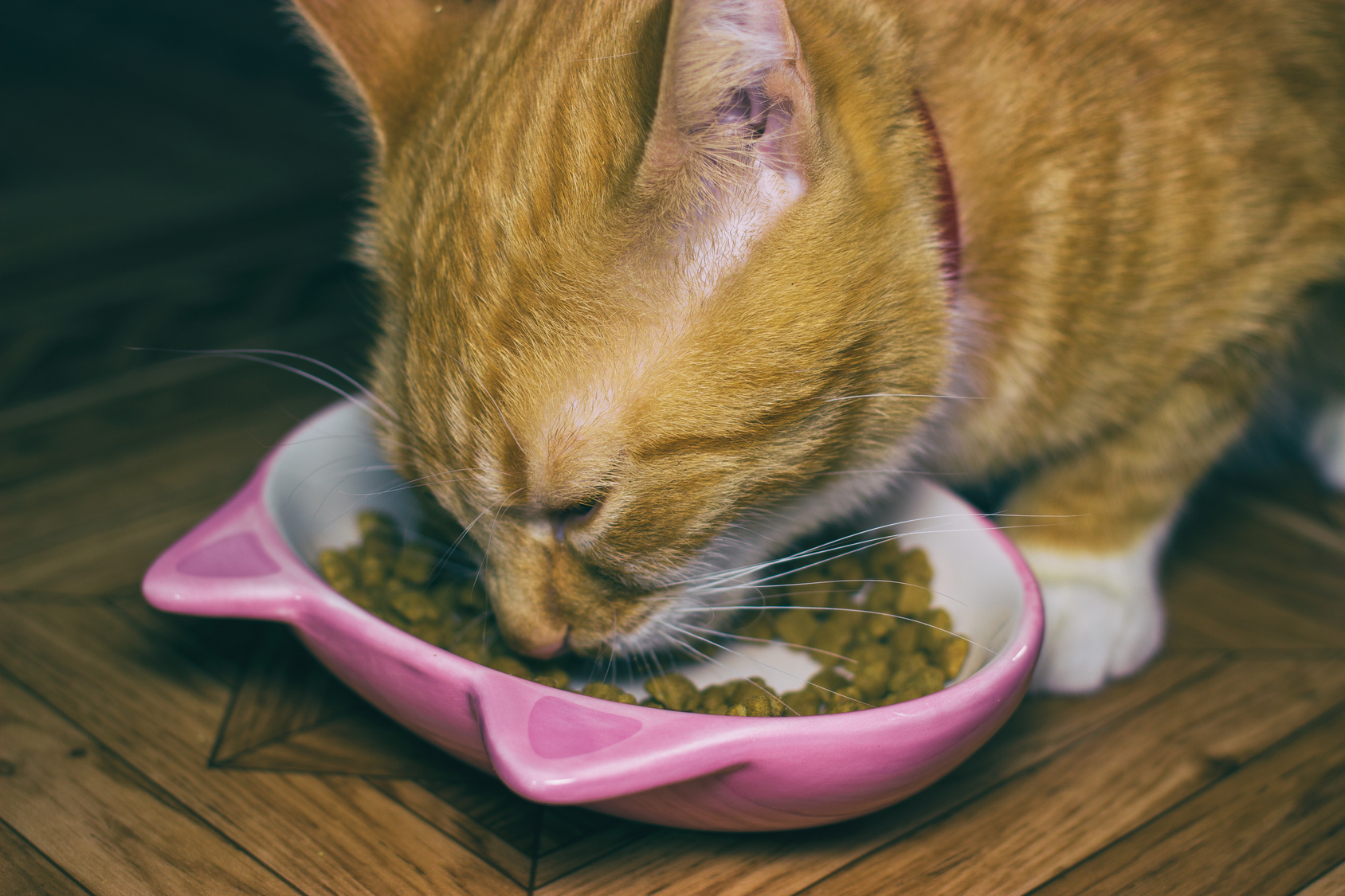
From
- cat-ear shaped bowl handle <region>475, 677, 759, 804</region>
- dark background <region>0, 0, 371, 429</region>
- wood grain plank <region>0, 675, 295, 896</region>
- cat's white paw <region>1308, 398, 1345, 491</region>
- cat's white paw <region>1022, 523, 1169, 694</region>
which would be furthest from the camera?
dark background <region>0, 0, 371, 429</region>

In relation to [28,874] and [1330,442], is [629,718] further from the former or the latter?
[1330,442]

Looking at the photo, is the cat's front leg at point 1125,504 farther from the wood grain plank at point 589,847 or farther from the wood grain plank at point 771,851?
the wood grain plank at point 589,847

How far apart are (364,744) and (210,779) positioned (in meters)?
0.11

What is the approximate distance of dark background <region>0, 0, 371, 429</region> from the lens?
54.9 inches

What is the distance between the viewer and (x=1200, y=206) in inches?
35.7

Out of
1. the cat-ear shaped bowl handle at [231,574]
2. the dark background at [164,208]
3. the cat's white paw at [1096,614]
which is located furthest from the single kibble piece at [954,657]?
the dark background at [164,208]

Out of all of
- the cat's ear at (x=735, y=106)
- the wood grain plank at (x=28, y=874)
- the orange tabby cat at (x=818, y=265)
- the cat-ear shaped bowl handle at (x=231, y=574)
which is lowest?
the wood grain plank at (x=28, y=874)

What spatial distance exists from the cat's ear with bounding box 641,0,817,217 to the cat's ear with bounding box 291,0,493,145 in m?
0.35

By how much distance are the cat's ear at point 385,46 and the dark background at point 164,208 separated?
79 mm

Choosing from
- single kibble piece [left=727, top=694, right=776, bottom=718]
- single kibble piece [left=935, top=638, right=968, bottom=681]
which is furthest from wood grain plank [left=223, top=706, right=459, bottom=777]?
single kibble piece [left=935, top=638, right=968, bottom=681]

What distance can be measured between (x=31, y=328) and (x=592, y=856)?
118 centimetres

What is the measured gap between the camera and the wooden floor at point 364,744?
2.30 ft

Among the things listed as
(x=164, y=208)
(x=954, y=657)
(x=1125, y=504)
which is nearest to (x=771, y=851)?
(x=954, y=657)

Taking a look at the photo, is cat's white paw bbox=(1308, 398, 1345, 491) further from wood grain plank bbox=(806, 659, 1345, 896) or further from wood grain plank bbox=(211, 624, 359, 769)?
wood grain plank bbox=(211, 624, 359, 769)
